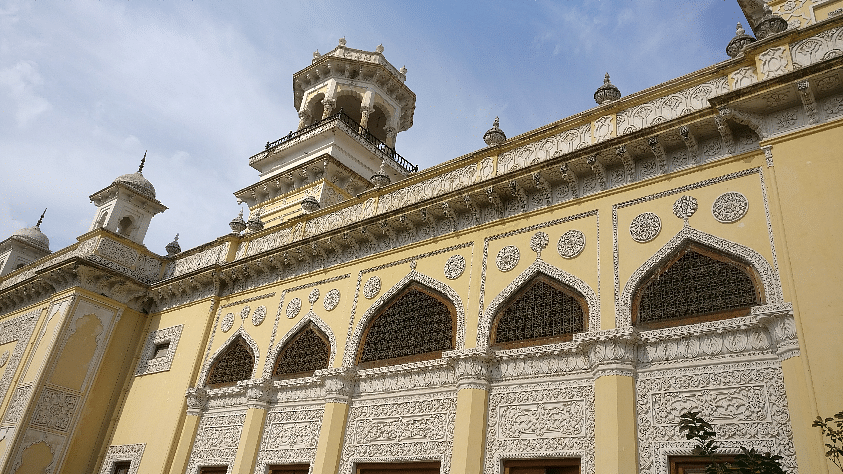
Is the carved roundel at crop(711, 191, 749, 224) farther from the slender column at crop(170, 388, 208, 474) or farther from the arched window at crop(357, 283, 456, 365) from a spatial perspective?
the slender column at crop(170, 388, 208, 474)

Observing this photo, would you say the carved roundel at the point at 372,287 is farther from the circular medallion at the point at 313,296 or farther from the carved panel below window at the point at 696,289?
the carved panel below window at the point at 696,289

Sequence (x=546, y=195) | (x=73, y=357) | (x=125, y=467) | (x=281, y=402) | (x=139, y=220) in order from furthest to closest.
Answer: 1. (x=139, y=220)
2. (x=73, y=357)
3. (x=125, y=467)
4. (x=281, y=402)
5. (x=546, y=195)

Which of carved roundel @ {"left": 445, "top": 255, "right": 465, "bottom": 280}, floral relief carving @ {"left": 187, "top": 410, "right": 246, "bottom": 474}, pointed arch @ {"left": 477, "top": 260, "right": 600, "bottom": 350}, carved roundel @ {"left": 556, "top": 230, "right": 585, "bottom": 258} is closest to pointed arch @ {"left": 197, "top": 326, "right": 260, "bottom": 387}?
floral relief carving @ {"left": 187, "top": 410, "right": 246, "bottom": 474}

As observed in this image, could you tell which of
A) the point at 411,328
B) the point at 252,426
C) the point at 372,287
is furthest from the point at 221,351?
the point at 411,328

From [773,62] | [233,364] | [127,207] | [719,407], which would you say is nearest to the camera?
[719,407]

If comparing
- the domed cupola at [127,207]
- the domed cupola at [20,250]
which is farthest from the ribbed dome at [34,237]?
the domed cupola at [127,207]

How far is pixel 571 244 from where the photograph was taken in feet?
26.1

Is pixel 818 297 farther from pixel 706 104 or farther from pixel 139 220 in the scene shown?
pixel 139 220

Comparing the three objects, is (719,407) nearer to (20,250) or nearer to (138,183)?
(138,183)

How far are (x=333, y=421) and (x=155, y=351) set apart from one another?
6.57 meters

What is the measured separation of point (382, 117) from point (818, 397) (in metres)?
16.1

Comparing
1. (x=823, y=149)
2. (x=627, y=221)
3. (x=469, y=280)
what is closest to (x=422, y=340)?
(x=469, y=280)

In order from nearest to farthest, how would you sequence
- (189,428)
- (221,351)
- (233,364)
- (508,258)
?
(508,258) → (189,428) → (233,364) → (221,351)

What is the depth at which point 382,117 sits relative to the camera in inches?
777
